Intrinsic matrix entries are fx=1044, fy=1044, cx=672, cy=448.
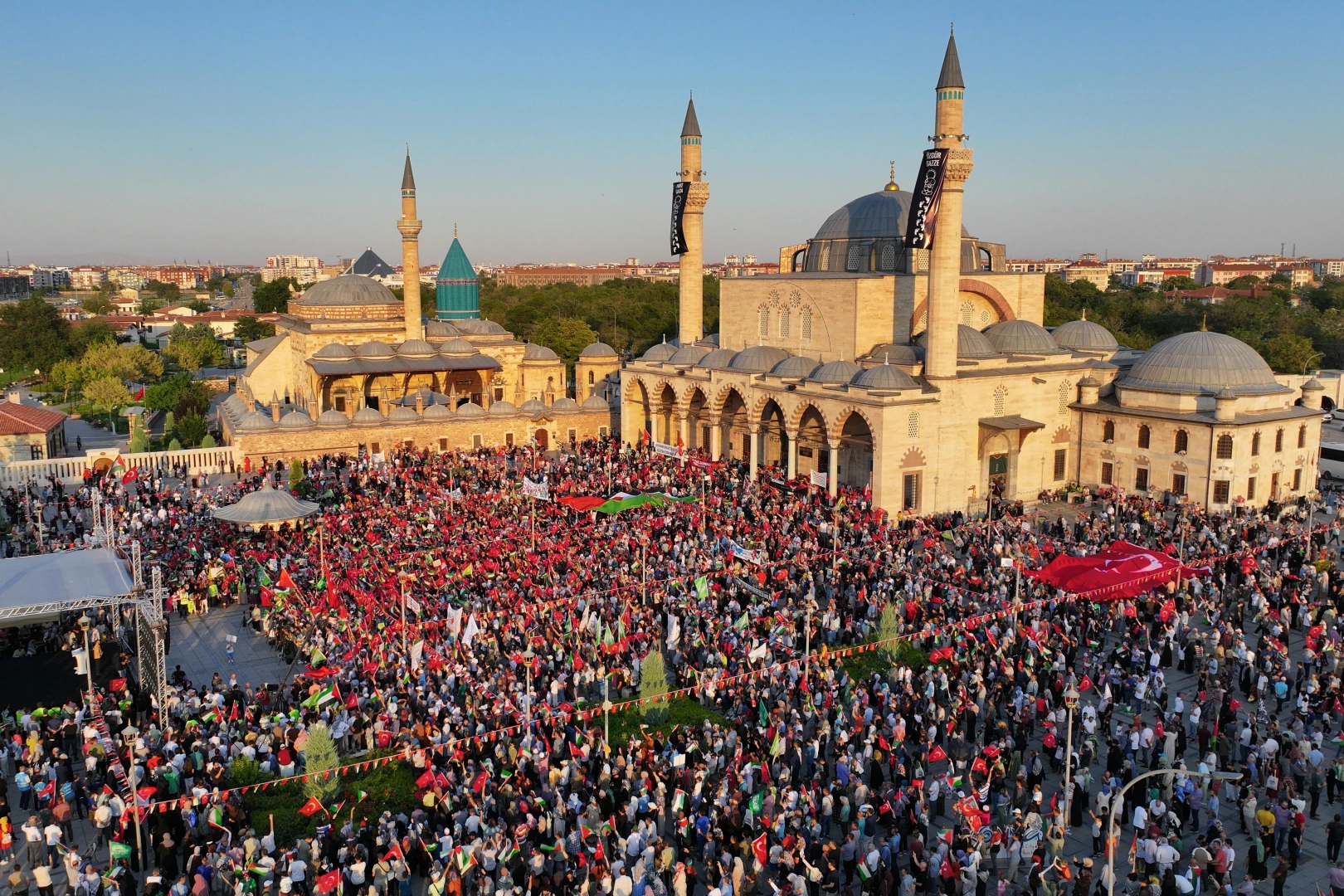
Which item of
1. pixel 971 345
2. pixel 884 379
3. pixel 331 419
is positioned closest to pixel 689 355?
pixel 971 345

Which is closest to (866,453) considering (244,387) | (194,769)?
(194,769)

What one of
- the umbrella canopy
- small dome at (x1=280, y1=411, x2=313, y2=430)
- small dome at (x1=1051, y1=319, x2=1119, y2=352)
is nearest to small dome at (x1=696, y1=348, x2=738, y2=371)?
small dome at (x1=1051, y1=319, x2=1119, y2=352)

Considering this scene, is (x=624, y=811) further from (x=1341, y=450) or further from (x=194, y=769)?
(x=1341, y=450)

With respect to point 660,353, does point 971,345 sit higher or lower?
higher

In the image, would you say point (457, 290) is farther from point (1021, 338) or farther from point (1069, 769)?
point (1069, 769)

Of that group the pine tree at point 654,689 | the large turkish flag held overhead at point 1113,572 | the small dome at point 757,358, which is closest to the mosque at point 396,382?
the small dome at point 757,358

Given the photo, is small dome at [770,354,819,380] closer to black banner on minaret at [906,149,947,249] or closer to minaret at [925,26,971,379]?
minaret at [925,26,971,379]
